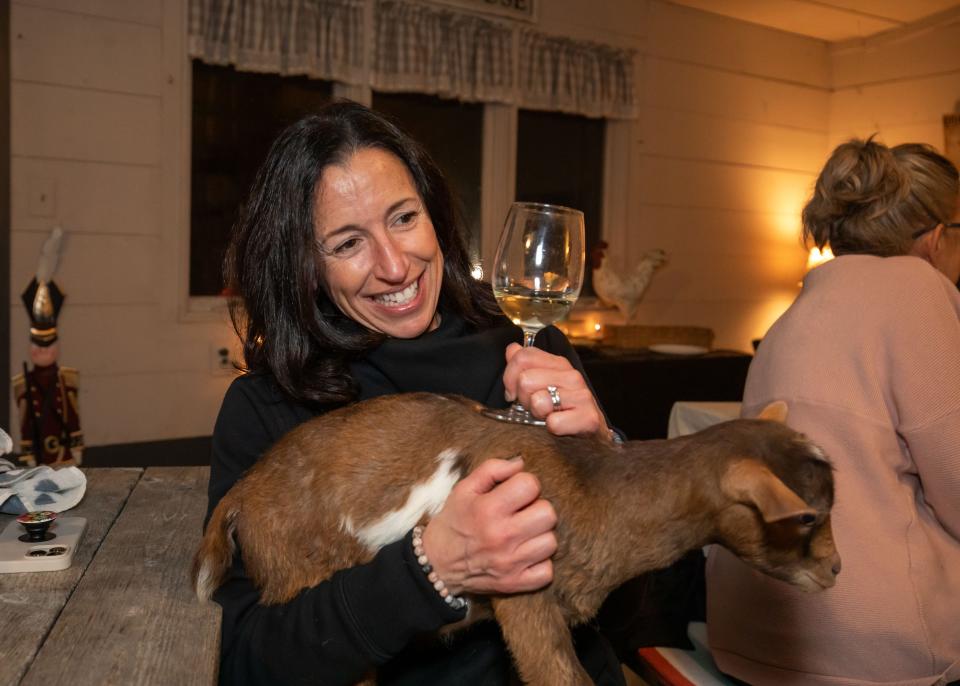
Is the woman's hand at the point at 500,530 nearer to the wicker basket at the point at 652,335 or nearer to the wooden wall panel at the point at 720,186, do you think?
the wicker basket at the point at 652,335

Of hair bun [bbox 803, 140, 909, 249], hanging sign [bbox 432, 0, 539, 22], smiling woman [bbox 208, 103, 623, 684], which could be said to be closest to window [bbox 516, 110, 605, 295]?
hanging sign [bbox 432, 0, 539, 22]

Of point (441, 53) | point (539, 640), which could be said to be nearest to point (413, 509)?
point (539, 640)

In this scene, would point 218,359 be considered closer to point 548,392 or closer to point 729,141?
point 548,392

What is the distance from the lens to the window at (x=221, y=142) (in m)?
4.82

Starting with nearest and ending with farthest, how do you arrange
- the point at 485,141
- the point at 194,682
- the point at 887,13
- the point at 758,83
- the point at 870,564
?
the point at 194,682 → the point at 870,564 → the point at 485,141 → the point at 887,13 → the point at 758,83

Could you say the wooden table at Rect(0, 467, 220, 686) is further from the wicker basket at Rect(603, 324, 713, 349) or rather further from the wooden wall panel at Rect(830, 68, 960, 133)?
the wooden wall panel at Rect(830, 68, 960, 133)

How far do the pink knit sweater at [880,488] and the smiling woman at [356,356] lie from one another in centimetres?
62

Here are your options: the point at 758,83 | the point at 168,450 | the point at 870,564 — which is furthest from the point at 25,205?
the point at 758,83

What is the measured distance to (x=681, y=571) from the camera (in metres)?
3.05

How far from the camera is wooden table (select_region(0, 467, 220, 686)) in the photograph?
97 centimetres

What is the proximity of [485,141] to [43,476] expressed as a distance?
467 cm

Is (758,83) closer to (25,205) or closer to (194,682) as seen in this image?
(25,205)

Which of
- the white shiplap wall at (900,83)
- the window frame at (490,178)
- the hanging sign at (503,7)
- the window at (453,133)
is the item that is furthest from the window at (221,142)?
the white shiplap wall at (900,83)

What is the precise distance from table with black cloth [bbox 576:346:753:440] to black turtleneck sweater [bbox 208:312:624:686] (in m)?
3.19
